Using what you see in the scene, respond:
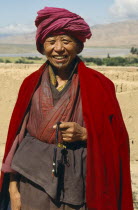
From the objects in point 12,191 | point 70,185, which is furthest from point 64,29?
point 12,191

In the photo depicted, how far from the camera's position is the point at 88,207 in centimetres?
188

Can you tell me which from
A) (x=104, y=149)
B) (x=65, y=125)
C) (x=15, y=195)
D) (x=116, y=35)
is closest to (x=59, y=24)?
(x=65, y=125)

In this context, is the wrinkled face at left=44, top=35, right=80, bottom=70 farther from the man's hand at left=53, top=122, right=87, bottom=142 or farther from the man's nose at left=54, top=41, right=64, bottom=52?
the man's hand at left=53, top=122, right=87, bottom=142

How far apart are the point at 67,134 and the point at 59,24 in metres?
0.53

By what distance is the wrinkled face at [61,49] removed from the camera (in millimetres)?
1928

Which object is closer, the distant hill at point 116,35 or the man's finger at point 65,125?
the man's finger at point 65,125

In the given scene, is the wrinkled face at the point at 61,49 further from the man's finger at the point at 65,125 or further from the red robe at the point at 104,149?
the man's finger at the point at 65,125

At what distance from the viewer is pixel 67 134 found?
1.86 metres

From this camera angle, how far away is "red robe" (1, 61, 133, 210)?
1854 mm

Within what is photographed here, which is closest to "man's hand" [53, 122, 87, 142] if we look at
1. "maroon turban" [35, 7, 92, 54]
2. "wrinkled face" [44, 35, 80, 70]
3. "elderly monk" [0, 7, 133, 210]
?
"elderly monk" [0, 7, 133, 210]

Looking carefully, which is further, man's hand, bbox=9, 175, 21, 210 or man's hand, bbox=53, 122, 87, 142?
man's hand, bbox=9, 175, 21, 210

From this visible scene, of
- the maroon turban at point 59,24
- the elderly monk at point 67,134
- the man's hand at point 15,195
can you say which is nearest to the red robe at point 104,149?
the elderly monk at point 67,134

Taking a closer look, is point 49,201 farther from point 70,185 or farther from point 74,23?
point 74,23

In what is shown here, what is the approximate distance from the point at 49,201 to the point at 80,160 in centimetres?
26
